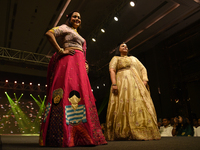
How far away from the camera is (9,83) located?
8398 millimetres

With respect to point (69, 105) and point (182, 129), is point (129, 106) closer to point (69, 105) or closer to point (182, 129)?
point (69, 105)

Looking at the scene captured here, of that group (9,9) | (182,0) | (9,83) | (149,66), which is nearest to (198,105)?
(149,66)

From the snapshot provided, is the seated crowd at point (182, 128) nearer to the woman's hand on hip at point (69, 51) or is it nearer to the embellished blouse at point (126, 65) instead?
the embellished blouse at point (126, 65)

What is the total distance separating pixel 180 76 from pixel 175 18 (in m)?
2.01

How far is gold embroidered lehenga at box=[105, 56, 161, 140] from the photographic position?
215cm

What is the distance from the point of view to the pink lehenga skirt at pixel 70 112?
1289mm

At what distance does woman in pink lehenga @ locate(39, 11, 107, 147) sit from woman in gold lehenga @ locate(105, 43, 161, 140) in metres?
0.89

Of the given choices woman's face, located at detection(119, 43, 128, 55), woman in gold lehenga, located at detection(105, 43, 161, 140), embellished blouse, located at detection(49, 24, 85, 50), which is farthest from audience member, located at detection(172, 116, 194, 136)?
embellished blouse, located at detection(49, 24, 85, 50)

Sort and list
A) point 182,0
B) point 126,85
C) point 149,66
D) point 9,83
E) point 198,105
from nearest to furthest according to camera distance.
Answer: point 126,85, point 182,0, point 198,105, point 149,66, point 9,83

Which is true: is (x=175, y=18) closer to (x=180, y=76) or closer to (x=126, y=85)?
(x=180, y=76)

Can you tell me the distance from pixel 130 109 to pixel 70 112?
1.14 meters

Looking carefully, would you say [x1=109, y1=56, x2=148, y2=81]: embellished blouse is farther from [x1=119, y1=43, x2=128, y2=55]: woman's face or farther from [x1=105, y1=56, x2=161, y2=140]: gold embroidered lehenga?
[x1=119, y1=43, x2=128, y2=55]: woman's face

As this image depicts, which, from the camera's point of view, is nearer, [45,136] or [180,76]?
[45,136]

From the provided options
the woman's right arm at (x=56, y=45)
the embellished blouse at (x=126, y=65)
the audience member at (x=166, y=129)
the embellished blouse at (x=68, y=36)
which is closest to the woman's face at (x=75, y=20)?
the embellished blouse at (x=68, y=36)
